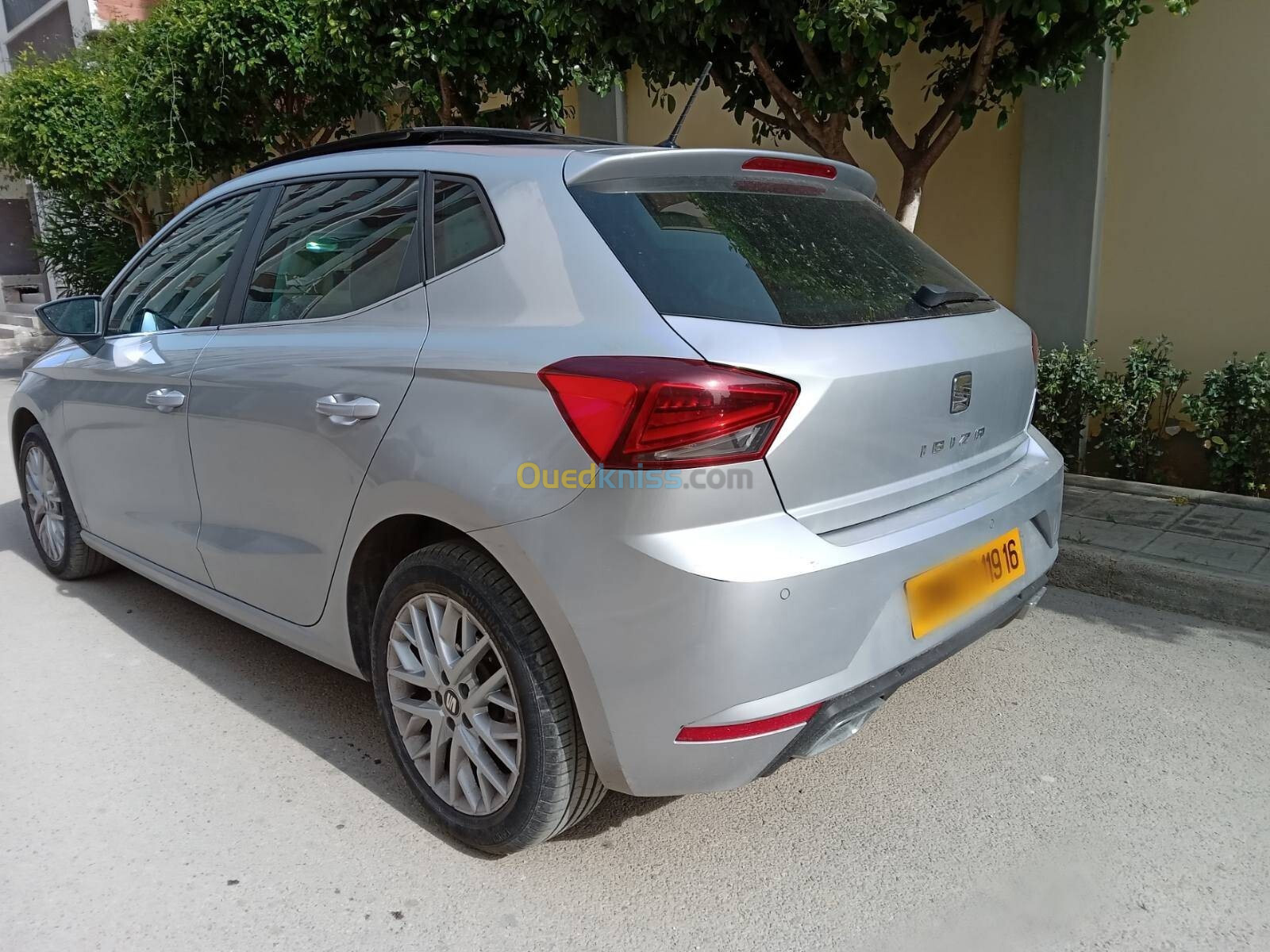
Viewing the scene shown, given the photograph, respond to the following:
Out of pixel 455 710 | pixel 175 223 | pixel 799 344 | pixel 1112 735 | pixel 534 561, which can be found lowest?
pixel 1112 735

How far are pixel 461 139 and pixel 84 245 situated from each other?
14.8m

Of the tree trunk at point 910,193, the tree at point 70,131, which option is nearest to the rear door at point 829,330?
the tree trunk at point 910,193

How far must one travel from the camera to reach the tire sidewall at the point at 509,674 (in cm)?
222

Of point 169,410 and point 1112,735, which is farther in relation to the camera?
point 169,410

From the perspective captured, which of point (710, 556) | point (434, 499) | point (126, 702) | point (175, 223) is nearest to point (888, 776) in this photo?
point (710, 556)

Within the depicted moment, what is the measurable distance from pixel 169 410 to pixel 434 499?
1.55 metres

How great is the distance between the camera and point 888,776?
2811 mm

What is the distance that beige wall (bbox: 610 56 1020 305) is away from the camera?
246 inches

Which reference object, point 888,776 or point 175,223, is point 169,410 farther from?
point 888,776

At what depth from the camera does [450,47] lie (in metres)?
6.56

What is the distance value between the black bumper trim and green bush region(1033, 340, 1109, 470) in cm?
328

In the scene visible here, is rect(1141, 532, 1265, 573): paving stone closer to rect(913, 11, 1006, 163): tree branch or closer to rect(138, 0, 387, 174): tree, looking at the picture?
rect(913, 11, 1006, 163): tree branch

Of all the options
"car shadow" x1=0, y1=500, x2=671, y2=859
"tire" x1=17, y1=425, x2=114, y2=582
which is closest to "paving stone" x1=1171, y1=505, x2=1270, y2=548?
"car shadow" x1=0, y1=500, x2=671, y2=859

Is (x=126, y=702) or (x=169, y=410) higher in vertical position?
(x=169, y=410)
